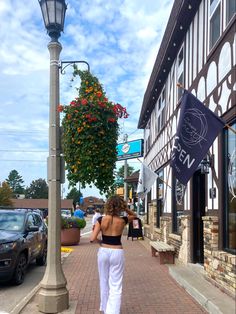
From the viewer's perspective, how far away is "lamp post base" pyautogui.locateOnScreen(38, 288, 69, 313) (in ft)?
23.2

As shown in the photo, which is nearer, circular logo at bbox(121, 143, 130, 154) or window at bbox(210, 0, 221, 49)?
window at bbox(210, 0, 221, 49)

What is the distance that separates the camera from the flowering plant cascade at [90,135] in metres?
8.28

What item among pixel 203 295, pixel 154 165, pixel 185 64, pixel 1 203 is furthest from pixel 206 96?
pixel 1 203

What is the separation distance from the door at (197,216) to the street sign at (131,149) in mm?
14631

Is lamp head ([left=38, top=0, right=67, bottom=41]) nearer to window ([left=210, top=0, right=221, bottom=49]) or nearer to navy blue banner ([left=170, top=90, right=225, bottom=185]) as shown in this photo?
navy blue banner ([left=170, top=90, right=225, bottom=185])

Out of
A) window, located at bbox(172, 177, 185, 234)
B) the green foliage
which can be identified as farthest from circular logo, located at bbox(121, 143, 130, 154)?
window, located at bbox(172, 177, 185, 234)

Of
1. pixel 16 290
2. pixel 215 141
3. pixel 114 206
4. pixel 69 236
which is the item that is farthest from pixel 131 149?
pixel 114 206

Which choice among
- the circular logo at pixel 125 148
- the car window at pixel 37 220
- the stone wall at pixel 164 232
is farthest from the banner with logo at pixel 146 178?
the circular logo at pixel 125 148

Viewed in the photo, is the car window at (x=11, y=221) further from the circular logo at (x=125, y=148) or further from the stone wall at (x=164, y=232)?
the circular logo at (x=125, y=148)

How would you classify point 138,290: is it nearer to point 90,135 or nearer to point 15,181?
point 90,135

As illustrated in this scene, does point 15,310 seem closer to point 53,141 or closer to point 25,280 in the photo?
point 53,141

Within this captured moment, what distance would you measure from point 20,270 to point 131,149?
17.0 m

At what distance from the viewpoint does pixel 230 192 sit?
26.3ft

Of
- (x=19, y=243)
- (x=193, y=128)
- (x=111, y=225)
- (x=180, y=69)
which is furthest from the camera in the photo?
(x=180, y=69)
